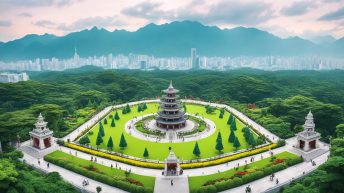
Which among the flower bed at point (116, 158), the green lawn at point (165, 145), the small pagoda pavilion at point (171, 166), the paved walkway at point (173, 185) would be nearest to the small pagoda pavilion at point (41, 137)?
the flower bed at point (116, 158)

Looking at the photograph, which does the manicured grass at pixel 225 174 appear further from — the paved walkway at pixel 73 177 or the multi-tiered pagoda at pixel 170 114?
the multi-tiered pagoda at pixel 170 114

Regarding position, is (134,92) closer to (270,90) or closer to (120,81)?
(120,81)

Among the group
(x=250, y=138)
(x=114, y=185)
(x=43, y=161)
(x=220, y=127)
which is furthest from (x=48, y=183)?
(x=220, y=127)

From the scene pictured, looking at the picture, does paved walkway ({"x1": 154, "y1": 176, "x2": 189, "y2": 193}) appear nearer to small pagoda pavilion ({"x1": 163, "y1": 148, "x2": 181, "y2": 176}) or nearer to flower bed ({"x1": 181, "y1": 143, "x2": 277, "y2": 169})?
small pagoda pavilion ({"x1": 163, "y1": 148, "x2": 181, "y2": 176})

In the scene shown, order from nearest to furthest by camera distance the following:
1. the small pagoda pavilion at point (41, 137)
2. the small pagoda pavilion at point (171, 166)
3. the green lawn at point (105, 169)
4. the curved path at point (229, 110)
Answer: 1. the green lawn at point (105, 169)
2. the small pagoda pavilion at point (171, 166)
3. the small pagoda pavilion at point (41, 137)
4. the curved path at point (229, 110)

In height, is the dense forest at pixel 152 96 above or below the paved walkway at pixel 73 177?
above
